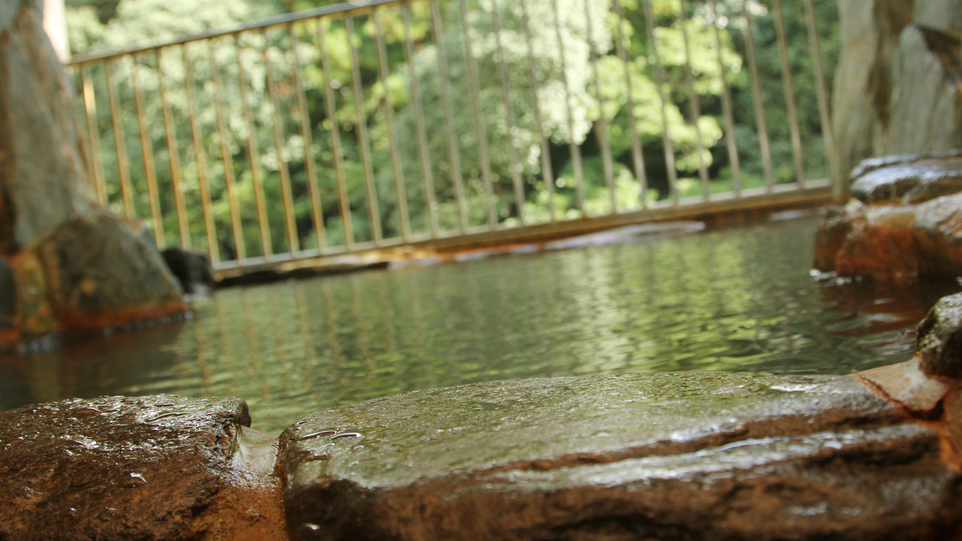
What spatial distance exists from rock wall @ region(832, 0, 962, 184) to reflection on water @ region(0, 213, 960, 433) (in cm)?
75

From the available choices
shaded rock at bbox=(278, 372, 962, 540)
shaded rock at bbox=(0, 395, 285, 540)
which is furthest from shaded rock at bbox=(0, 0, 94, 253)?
shaded rock at bbox=(278, 372, 962, 540)

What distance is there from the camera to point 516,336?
6.73 feet

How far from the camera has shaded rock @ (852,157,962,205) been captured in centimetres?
221

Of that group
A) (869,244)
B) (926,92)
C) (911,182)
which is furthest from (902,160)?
(926,92)

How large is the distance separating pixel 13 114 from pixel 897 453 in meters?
4.17

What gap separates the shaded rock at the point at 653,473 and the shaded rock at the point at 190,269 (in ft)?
15.9

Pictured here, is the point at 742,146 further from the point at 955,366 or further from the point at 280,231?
the point at 955,366

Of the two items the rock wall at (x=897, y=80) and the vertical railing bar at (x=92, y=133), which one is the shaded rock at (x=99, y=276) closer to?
the vertical railing bar at (x=92, y=133)

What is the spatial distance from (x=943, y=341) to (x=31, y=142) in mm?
4132

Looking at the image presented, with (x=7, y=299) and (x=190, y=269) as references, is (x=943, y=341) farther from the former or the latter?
(x=190, y=269)

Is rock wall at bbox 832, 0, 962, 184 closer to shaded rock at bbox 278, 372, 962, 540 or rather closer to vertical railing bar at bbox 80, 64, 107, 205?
shaded rock at bbox 278, 372, 962, 540

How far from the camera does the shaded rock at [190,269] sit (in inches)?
213

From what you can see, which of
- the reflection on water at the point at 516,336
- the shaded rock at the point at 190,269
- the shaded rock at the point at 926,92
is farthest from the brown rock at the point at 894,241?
the shaded rock at the point at 190,269

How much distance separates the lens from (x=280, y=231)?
1113 centimetres
